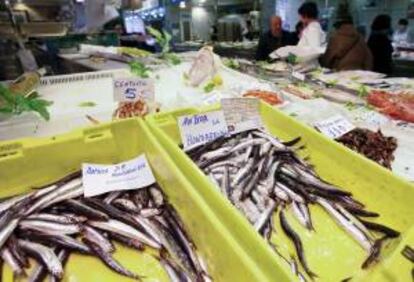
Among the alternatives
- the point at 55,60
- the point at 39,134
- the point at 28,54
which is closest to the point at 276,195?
the point at 39,134

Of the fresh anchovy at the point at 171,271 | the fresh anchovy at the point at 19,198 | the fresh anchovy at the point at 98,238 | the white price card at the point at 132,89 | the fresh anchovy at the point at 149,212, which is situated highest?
the white price card at the point at 132,89

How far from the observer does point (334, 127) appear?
1.95 m

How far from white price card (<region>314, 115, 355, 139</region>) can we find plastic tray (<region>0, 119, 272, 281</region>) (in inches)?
37.5

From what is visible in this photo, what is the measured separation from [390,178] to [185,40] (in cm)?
1312

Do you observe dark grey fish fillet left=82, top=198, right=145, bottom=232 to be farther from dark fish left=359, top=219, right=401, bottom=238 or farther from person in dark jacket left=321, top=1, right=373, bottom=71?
person in dark jacket left=321, top=1, right=373, bottom=71

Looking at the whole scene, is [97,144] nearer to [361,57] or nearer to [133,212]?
[133,212]

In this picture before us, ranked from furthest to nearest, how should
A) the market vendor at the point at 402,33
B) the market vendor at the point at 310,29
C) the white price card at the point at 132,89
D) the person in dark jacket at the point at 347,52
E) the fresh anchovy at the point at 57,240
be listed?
the market vendor at the point at 402,33 → the market vendor at the point at 310,29 → the person in dark jacket at the point at 347,52 → the white price card at the point at 132,89 → the fresh anchovy at the point at 57,240

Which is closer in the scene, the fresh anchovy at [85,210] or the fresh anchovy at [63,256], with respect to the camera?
the fresh anchovy at [63,256]

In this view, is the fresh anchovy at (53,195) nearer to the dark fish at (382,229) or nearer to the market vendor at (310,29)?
the dark fish at (382,229)

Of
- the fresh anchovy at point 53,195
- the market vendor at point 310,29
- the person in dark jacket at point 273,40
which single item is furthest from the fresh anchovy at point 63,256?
the person in dark jacket at point 273,40

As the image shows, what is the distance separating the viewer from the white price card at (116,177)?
140 centimetres

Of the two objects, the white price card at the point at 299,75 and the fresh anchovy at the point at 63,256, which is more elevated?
the white price card at the point at 299,75

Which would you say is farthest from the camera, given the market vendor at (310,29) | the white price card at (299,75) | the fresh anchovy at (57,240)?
the market vendor at (310,29)

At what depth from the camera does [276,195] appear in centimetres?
140
